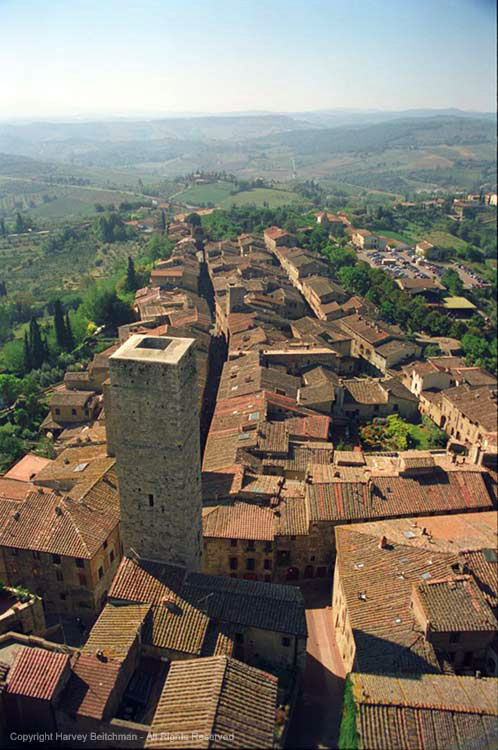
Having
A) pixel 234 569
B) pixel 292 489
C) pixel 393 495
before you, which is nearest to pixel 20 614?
pixel 234 569

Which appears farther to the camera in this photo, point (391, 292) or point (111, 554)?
point (391, 292)

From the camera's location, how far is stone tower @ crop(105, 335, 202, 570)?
18.3 meters

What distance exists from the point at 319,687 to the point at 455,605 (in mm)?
6059

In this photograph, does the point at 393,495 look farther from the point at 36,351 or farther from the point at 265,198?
the point at 265,198

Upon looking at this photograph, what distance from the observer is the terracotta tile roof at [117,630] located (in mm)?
17859

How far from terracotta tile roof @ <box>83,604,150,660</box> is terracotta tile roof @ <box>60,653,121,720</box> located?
416mm

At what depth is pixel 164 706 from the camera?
1546cm

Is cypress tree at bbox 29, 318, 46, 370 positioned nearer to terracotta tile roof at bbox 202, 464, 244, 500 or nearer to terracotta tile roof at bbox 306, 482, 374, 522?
terracotta tile roof at bbox 202, 464, 244, 500

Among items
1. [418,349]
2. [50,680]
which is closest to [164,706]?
[50,680]

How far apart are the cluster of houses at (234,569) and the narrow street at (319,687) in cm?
72

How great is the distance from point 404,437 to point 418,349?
17674 mm

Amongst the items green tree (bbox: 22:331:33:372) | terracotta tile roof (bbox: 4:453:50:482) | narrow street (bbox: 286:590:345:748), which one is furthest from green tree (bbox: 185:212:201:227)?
narrow street (bbox: 286:590:345:748)

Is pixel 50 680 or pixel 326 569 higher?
pixel 50 680

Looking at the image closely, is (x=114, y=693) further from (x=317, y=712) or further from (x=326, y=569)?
(x=326, y=569)
